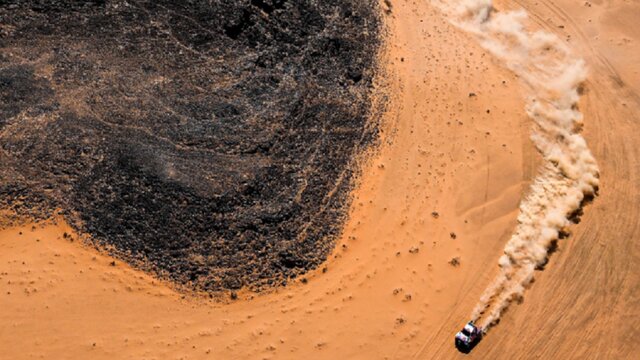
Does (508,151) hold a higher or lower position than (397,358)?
higher

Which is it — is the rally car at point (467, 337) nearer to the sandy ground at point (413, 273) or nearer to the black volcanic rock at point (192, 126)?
the sandy ground at point (413, 273)

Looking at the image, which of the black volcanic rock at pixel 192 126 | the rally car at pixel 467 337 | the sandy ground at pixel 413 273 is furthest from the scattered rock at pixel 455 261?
the black volcanic rock at pixel 192 126

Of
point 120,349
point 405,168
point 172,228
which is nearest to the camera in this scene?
point 120,349

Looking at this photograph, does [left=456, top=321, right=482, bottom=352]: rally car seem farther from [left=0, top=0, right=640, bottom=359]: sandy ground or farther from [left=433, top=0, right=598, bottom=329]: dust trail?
[left=433, top=0, right=598, bottom=329]: dust trail

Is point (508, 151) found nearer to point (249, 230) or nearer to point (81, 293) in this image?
point (249, 230)

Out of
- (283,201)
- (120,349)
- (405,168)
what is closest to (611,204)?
(405,168)

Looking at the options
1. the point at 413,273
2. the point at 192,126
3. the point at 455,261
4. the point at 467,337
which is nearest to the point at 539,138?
the point at 455,261
